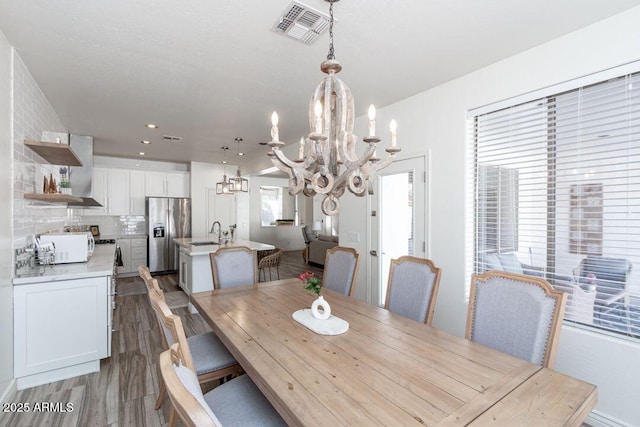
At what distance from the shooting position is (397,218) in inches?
136

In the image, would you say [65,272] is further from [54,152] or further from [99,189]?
[99,189]

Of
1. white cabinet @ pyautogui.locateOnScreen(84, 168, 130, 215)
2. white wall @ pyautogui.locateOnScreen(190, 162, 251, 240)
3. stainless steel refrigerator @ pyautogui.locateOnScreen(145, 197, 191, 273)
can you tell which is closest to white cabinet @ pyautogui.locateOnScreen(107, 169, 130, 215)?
white cabinet @ pyautogui.locateOnScreen(84, 168, 130, 215)

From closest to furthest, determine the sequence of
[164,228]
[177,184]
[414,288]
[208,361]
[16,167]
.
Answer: [208,361] → [414,288] → [16,167] → [164,228] → [177,184]

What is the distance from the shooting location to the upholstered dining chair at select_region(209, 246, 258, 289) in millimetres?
2654

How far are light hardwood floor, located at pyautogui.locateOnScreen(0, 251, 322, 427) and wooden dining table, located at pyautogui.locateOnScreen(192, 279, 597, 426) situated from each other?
99cm

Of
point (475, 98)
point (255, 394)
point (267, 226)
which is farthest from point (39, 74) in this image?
point (267, 226)

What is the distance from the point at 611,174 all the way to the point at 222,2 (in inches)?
106

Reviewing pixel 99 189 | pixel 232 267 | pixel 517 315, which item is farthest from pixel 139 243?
pixel 517 315

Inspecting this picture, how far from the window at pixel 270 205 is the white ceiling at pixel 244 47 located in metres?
6.62

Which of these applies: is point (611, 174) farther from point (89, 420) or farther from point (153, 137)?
point (153, 137)

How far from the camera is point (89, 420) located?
2014 mm

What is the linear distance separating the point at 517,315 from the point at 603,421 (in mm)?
1229

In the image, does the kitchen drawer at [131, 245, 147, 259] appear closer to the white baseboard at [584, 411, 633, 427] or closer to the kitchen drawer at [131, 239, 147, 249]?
the kitchen drawer at [131, 239, 147, 249]

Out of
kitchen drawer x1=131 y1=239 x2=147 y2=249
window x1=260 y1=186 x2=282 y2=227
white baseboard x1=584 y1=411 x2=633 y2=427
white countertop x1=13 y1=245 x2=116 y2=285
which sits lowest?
white baseboard x1=584 y1=411 x2=633 y2=427
